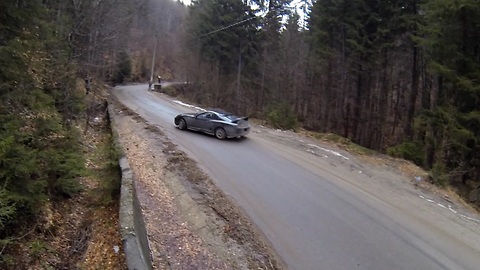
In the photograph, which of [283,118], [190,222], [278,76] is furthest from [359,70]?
[190,222]

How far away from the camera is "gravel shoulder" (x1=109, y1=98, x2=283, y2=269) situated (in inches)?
250

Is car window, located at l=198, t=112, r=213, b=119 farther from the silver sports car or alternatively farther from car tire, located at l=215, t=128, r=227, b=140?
car tire, located at l=215, t=128, r=227, b=140

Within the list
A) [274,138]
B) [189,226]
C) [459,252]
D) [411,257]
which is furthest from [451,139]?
[189,226]

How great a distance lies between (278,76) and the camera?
118 feet

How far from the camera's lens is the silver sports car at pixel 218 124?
1648 centimetres

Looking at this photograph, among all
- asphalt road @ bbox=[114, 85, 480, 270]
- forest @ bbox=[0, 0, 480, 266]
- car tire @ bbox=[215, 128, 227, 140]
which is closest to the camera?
asphalt road @ bbox=[114, 85, 480, 270]

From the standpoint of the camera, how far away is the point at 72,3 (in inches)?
615

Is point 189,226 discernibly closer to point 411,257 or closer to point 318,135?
point 411,257

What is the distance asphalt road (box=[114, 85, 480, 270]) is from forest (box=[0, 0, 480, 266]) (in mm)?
4463

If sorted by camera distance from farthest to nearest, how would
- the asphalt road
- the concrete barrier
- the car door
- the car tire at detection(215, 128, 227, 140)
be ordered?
the car door < the car tire at detection(215, 128, 227, 140) < the asphalt road < the concrete barrier

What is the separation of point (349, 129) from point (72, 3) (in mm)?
22450

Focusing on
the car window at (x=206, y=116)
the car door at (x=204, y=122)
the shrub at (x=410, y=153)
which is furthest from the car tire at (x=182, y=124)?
the shrub at (x=410, y=153)

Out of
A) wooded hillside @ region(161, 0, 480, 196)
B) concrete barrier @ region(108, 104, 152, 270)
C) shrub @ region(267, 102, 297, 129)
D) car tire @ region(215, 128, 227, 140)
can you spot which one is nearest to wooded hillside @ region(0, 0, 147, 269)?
concrete barrier @ region(108, 104, 152, 270)

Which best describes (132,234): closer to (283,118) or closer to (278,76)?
(283,118)
